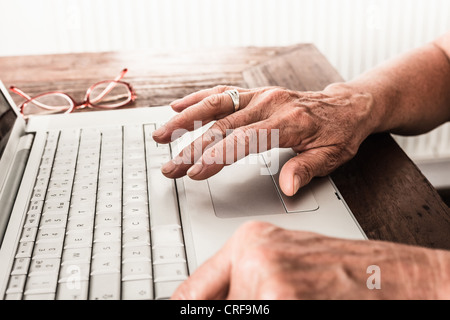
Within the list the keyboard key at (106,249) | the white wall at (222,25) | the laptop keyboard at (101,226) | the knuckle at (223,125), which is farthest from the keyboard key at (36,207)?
the white wall at (222,25)

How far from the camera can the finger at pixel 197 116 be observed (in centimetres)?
68

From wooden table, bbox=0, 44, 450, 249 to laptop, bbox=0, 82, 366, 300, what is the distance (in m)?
0.05

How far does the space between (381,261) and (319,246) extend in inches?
2.1

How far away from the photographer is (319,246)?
44cm

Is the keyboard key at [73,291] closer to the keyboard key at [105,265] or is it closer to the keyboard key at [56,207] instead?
the keyboard key at [105,265]

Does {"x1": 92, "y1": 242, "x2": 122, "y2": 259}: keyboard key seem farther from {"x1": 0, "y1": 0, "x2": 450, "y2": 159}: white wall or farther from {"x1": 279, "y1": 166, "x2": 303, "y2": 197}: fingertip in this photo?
{"x1": 0, "y1": 0, "x2": 450, "y2": 159}: white wall

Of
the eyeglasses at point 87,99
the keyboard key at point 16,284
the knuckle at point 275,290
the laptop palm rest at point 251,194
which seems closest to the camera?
the knuckle at point 275,290

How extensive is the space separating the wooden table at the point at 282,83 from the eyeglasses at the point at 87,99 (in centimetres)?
2

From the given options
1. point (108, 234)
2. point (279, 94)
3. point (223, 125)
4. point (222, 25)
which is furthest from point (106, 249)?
point (222, 25)

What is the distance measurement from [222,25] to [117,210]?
4.15 ft

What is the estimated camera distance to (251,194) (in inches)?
24.0
